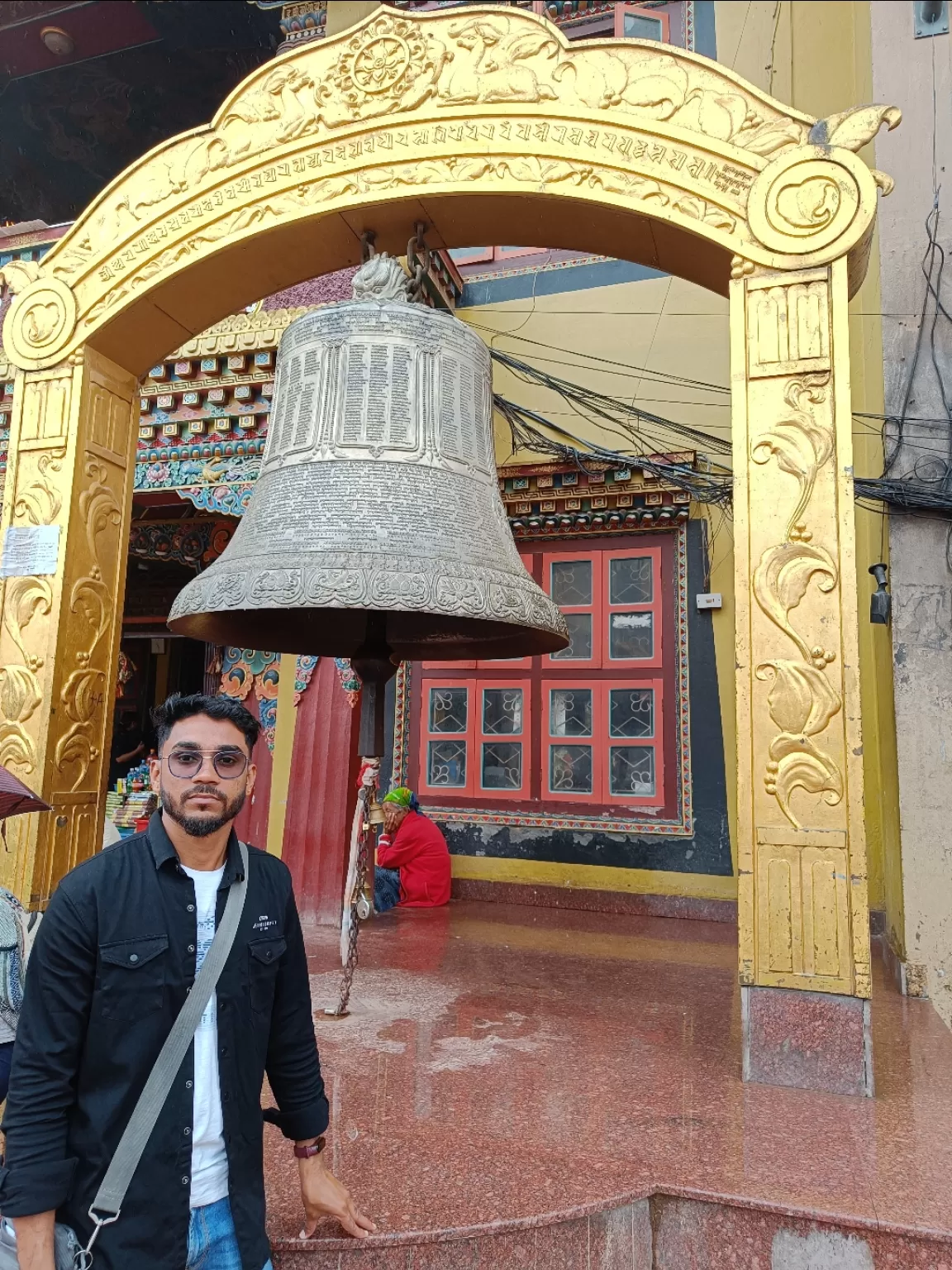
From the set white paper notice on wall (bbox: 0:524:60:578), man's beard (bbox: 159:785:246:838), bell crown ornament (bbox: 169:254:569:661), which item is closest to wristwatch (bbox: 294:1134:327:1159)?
man's beard (bbox: 159:785:246:838)

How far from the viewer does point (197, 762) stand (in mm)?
1677

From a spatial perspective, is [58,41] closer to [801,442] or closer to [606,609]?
[606,609]

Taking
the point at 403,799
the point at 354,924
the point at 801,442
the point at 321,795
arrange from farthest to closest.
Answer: the point at 403,799
the point at 321,795
the point at 354,924
the point at 801,442

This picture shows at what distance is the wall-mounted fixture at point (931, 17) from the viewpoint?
5.08 meters

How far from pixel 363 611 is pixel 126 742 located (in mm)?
6580

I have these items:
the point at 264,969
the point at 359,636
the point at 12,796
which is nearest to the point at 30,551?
the point at 359,636

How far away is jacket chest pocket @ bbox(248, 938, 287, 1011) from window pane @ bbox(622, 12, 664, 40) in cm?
774

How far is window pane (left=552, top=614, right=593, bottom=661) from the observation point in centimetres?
668

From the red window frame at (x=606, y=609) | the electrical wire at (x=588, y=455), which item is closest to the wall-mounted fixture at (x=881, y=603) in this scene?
the electrical wire at (x=588, y=455)

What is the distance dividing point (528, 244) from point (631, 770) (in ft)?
13.1

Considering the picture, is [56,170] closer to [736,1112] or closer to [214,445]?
[214,445]

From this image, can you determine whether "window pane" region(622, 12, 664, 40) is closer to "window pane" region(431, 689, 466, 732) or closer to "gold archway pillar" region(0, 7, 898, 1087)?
"gold archway pillar" region(0, 7, 898, 1087)

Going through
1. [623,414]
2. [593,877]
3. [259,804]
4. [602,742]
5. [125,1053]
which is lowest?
[593,877]

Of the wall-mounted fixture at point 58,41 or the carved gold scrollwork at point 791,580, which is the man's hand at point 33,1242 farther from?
the wall-mounted fixture at point 58,41
